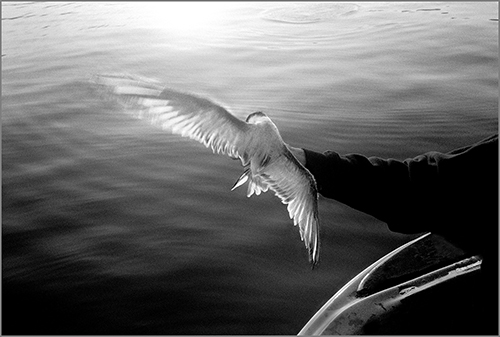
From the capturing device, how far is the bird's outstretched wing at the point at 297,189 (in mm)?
1173

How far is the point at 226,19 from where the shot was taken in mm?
7594

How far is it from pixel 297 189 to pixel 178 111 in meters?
0.37

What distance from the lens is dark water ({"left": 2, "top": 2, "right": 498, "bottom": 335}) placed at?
89.7 inches

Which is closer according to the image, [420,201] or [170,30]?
[420,201]

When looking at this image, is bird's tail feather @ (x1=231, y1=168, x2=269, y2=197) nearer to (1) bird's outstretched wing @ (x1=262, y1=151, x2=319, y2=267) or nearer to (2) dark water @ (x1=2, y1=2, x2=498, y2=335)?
(1) bird's outstretched wing @ (x1=262, y1=151, x2=319, y2=267)

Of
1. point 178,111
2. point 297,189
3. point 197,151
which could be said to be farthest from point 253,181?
point 197,151

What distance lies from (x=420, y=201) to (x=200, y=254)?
1.49m

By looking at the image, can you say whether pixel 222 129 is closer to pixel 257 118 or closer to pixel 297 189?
pixel 257 118

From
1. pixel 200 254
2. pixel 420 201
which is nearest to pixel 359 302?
pixel 420 201

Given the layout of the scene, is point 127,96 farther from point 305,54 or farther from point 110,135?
point 305,54

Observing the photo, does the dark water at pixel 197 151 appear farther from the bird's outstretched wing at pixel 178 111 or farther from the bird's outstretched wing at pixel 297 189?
the bird's outstretched wing at pixel 297 189

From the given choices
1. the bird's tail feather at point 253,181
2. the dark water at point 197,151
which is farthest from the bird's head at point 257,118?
the dark water at point 197,151

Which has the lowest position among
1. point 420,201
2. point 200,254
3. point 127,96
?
point 200,254

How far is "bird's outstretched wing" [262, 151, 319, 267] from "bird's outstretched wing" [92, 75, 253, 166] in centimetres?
11
